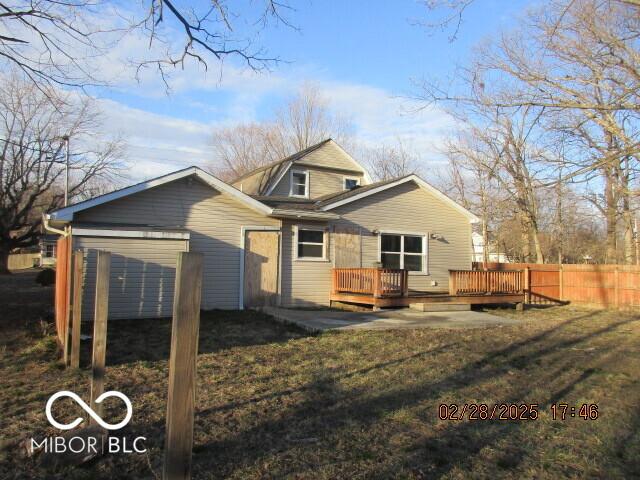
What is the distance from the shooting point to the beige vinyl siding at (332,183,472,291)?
15.5 m

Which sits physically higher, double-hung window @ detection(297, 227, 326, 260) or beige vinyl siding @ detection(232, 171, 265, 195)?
beige vinyl siding @ detection(232, 171, 265, 195)

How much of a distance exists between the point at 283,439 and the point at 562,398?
3305 millimetres

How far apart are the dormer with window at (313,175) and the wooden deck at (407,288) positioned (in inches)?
222

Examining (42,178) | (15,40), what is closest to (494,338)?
(15,40)

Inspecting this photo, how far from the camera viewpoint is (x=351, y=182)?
21266mm

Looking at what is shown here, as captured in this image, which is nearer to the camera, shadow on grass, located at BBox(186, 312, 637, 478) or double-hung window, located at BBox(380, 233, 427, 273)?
shadow on grass, located at BBox(186, 312, 637, 478)

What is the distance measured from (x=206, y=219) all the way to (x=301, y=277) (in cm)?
337

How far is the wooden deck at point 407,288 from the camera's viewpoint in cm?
1317

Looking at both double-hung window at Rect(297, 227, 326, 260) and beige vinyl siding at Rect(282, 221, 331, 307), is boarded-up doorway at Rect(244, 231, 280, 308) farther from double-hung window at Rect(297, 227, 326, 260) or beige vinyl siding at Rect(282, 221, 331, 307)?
double-hung window at Rect(297, 227, 326, 260)

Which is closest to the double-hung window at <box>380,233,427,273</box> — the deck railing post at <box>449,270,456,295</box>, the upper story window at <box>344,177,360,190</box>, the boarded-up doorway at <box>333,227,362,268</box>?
the boarded-up doorway at <box>333,227,362,268</box>

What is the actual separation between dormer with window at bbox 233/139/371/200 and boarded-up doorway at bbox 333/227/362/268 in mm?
4077

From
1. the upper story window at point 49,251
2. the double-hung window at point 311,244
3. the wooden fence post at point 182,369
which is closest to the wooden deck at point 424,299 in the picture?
the double-hung window at point 311,244

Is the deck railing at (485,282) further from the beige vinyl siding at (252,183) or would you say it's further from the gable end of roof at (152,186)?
the beige vinyl siding at (252,183)

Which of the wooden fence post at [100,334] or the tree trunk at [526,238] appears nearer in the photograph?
the wooden fence post at [100,334]
